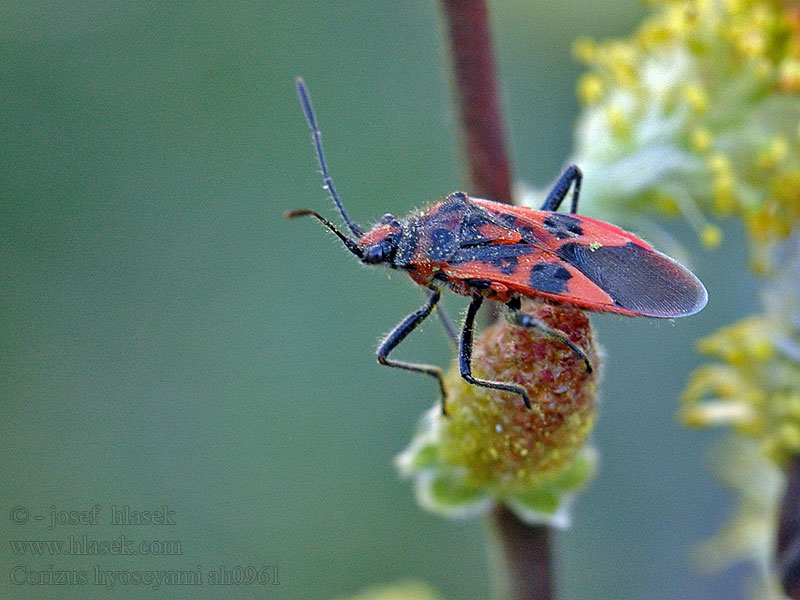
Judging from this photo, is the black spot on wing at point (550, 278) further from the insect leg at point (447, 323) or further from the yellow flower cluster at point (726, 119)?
the yellow flower cluster at point (726, 119)

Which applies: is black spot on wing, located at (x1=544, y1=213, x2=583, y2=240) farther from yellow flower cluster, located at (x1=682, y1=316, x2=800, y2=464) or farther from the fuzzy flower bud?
yellow flower cluster, located at (x1=682, y1=316, x2=800, y2=464)

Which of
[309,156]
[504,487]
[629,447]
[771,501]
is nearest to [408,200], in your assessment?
[309,156]

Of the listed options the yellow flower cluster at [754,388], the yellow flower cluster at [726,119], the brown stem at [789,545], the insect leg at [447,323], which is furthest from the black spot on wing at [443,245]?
the brown stem at [789,545]

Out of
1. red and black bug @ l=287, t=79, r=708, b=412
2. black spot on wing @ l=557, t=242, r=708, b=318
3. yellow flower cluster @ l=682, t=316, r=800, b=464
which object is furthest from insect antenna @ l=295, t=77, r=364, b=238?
yellow flower cluster @ l=682, t=316, r=800, b=464

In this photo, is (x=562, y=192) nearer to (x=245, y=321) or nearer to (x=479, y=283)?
(x=479, y=283)

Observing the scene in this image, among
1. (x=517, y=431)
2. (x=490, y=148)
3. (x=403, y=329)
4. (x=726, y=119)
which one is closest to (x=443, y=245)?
(x=403, y=329)
